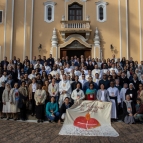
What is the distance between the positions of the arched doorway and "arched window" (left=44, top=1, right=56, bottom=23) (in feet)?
8.54

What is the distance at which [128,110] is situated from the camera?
9.45 metres

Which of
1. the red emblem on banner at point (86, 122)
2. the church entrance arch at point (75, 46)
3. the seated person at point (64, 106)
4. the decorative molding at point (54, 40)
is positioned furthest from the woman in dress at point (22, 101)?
the church entrance arch at point (75, 46)

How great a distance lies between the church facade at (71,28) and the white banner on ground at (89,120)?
30.4 ft

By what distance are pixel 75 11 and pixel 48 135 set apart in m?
13.4

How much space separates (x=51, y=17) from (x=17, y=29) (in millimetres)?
2891

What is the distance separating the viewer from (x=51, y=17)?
18547 millimetres

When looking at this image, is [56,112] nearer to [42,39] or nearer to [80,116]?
[80,116]

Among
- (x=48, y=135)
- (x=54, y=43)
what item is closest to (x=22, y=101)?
(x=48, y=135)

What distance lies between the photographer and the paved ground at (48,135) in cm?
657

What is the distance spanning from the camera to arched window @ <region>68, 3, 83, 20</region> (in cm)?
1852

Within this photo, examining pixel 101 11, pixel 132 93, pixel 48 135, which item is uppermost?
pixel 101 11

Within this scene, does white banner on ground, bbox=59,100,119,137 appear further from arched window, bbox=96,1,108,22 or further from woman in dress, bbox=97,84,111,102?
arched window, bbox=96,1,108,22

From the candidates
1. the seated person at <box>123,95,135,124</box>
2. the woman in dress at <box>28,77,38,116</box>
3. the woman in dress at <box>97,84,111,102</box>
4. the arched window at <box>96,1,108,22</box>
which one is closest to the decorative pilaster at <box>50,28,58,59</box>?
the arched window at <box>96,1,108,22</box>

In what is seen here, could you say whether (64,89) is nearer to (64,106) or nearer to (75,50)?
(64,106)
